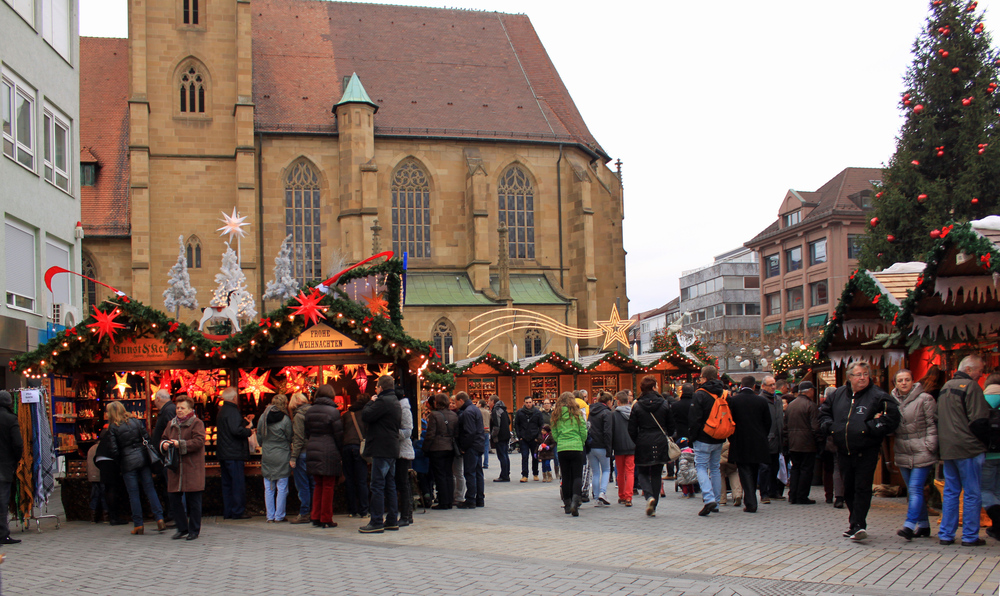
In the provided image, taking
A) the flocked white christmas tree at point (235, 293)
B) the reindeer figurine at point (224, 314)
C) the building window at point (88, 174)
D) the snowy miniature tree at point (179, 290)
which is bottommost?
the reindeer figurine at point (224, 314)

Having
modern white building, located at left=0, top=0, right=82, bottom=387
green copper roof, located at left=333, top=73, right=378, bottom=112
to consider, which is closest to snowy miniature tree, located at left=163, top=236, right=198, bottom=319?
green copper roof, located at left=333, top=73, right=378, bottom=112

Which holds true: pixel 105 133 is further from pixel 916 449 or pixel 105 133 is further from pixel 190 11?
pixel 916 449

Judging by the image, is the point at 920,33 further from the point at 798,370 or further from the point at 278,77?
the point at 278,77

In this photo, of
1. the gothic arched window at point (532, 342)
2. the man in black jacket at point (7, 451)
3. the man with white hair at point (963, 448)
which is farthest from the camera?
the gothic arched window at point (532, 342)

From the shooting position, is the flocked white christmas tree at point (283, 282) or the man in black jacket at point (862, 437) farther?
the flocked white christmas tree at point (283, 282)

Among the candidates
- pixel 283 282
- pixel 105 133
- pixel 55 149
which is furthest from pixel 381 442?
pixel 105 133

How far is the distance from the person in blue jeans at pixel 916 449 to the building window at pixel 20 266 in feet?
51.0

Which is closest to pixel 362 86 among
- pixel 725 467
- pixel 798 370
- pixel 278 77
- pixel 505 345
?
pixel 278 77

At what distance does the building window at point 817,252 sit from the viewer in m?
63.1

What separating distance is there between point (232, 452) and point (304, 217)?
105 feet

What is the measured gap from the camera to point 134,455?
10758mm

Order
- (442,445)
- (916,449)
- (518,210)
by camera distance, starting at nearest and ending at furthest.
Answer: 1. (916,449)
2. (442,445)
3. (518,210)

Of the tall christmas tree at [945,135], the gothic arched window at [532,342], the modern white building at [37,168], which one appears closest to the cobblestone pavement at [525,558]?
the modern white building at [37,168]

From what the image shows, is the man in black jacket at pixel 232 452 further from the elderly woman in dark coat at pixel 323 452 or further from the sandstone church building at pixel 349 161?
the sandstone church building at pixel 349 161
